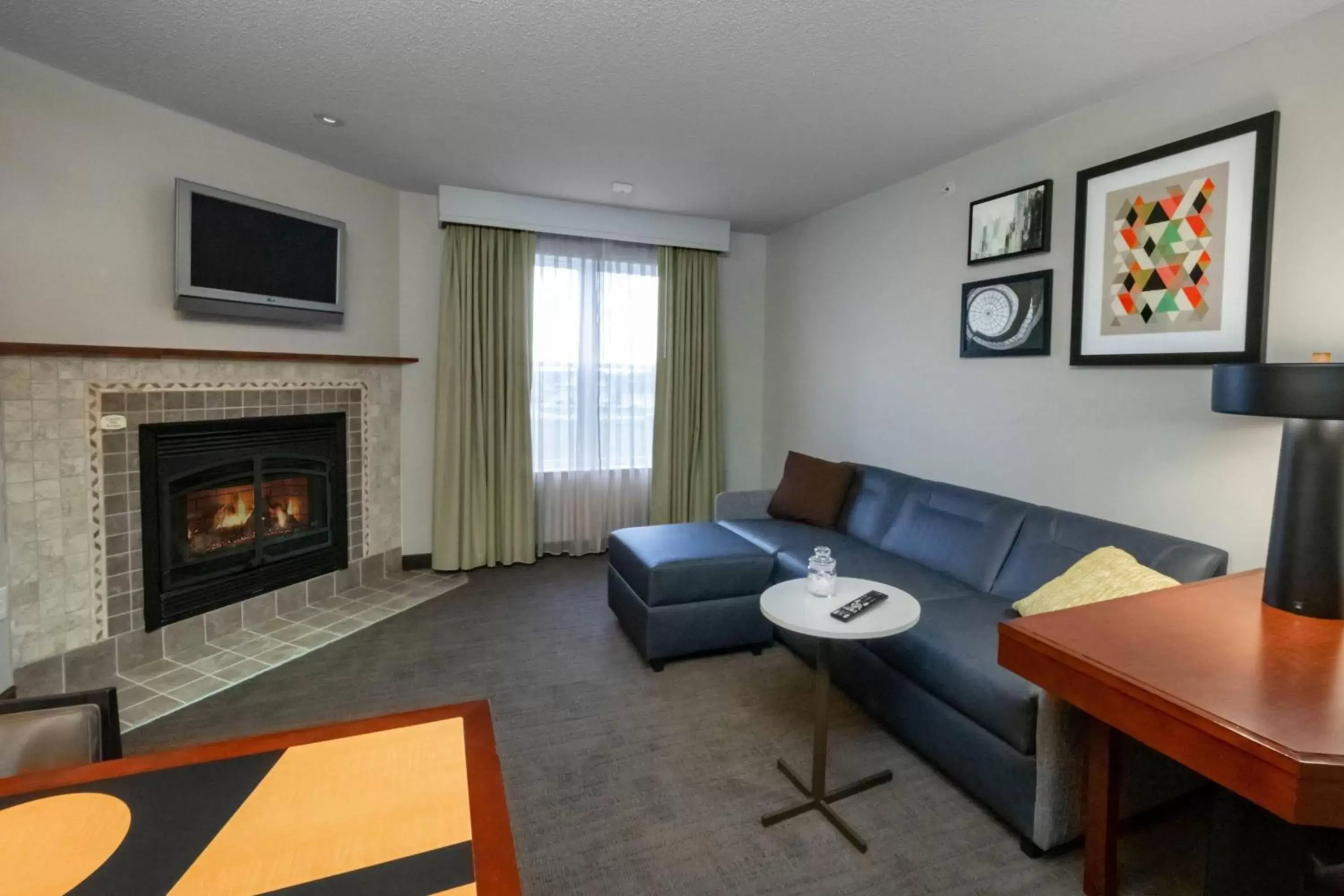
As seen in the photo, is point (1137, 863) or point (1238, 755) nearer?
point (1238, 755)

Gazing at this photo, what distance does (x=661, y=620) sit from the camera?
116 inches

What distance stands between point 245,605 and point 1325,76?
499 cm

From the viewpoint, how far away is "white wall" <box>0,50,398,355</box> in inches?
97.6

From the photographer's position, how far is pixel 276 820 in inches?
36.5

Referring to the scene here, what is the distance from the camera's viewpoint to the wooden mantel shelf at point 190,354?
2451 millimetres

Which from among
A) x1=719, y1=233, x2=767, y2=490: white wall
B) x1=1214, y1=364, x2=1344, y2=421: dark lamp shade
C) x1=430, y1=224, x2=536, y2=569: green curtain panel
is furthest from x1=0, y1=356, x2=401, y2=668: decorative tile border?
x1=1214, y1=364, x2=1344, y2=421: dark lamp shade

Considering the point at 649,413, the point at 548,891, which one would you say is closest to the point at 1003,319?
the point at 649,413

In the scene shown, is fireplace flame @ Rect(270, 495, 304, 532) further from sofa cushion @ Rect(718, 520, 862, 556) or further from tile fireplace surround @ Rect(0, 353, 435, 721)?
sofa cushion @ Rect(718, 520, 862, 556)

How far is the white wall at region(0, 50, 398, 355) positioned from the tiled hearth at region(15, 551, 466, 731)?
1386 millimetres

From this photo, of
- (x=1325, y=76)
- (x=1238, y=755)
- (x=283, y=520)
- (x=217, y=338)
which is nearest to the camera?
(x=1238, y=755)

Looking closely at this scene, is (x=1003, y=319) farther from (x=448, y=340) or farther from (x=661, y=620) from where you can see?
(x=448, y=340)

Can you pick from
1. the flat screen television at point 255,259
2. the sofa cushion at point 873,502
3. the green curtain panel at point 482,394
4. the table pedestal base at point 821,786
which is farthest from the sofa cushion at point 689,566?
the flat screen television at point 255,259

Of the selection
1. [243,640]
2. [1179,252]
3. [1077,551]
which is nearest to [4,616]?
[243,640]

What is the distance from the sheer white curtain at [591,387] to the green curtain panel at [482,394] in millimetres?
139
